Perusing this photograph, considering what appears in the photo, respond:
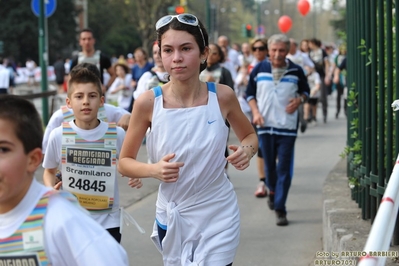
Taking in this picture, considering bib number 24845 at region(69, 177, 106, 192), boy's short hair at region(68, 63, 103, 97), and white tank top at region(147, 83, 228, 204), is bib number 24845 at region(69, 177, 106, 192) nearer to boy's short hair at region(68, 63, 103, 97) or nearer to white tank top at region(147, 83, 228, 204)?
boy's short hair at region(68, 63, 103, 97)

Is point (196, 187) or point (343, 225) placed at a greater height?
point (196, 187)

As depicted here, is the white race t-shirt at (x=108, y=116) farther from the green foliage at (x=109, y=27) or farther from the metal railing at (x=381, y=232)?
the green foliage at (x=109, y=27)

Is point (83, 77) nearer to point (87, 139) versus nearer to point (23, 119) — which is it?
point (87, 139)

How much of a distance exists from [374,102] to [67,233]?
13.0ft

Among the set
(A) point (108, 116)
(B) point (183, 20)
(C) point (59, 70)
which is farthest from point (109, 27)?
(B) point (183, 20)

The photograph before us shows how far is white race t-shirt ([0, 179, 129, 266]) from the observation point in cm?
230

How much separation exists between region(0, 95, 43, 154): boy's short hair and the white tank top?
1585 mm

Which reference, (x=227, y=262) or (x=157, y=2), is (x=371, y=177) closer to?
(x=227, y=262)

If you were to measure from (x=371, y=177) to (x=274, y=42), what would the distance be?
280 centimetres

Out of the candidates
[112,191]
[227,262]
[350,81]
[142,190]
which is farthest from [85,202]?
[142,190]

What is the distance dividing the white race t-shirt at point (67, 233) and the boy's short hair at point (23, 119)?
0.49 feet

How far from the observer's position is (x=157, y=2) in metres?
49.5

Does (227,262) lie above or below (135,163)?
below

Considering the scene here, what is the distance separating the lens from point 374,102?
19.1 feet
